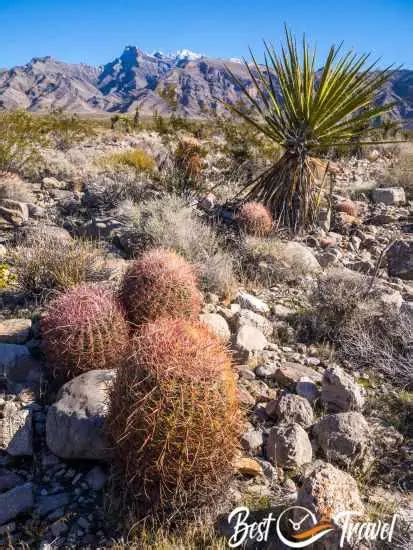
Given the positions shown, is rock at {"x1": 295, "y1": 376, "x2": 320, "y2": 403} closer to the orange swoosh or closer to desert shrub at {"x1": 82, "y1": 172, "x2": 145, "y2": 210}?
the orange swoosh

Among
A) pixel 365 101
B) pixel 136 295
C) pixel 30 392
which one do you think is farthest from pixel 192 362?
pixel 365 101

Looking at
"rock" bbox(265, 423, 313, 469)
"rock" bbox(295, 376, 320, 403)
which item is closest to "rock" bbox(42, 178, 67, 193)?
"rock" bbox(295, 376, 320, 403)

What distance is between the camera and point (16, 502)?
2.73 m

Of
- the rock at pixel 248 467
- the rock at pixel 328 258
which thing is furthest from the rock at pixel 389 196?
the rock at pixel 248 467

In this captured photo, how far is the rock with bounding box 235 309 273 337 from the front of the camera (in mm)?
4652

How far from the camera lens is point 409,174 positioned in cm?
1139

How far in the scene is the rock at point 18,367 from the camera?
3.79 m

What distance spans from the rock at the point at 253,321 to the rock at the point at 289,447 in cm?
155

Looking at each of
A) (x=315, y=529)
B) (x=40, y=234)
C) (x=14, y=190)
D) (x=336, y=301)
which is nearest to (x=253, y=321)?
(x=336, y=301)

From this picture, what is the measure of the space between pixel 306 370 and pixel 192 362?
216cm

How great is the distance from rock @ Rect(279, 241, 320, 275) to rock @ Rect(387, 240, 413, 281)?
A: 1.23m

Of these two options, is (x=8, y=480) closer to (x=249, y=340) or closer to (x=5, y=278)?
(x=249, y=340)

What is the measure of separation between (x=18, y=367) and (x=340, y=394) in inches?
107

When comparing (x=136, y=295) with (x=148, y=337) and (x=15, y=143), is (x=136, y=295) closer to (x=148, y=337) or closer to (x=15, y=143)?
(x=148, y=337)
